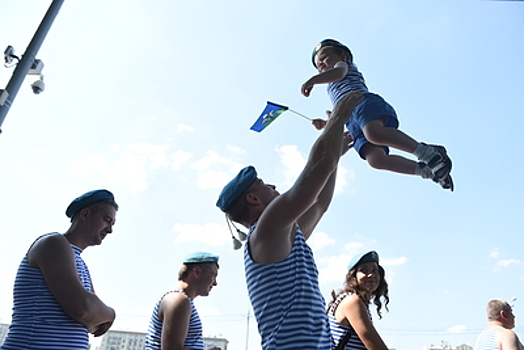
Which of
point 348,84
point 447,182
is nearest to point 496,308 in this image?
point 447,182

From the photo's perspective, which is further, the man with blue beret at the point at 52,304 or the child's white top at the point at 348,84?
the child's white top at the point at 348,84

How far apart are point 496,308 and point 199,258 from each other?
2870 millimetres

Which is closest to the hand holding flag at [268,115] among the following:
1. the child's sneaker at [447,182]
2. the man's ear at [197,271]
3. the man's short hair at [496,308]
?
the man's ear at [197,271]

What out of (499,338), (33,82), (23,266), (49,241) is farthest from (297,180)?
(33,82)

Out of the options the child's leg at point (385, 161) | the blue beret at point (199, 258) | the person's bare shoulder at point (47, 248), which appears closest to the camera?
the person's bare shoulder at point (47, 248)

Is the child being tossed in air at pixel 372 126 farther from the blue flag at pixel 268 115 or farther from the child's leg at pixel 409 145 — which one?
the blue flag at pixel 268 115

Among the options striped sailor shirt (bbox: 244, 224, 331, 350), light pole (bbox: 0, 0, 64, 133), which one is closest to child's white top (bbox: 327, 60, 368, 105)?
striped sailor shirt (bbox: 244, 224, 331, 350)

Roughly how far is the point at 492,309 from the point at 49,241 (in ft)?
12.9

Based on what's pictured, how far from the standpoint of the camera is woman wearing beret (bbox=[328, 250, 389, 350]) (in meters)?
2.52

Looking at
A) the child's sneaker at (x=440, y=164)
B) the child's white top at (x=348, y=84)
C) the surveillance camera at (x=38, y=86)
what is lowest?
the child's sneaker at (x=440, y=164)

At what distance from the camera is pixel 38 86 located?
474cm

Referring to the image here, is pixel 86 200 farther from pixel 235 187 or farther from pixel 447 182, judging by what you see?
pixel 447 182

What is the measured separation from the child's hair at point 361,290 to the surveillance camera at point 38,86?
153 inches

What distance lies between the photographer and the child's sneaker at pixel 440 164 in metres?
3.03
